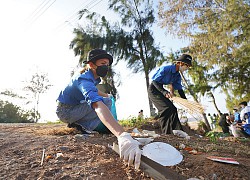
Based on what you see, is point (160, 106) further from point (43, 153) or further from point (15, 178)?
point (15, 178)

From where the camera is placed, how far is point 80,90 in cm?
252

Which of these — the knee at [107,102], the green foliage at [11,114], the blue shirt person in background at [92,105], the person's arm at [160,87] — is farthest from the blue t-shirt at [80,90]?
the green foliage at [11,114]

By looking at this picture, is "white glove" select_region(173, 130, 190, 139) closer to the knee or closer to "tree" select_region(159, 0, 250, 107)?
the knee

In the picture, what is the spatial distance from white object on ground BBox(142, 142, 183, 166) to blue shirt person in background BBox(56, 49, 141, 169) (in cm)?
42

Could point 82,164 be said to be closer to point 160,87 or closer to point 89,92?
point 89,92

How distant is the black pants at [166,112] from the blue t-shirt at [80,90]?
1615 mm

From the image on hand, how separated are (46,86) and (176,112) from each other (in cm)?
1866

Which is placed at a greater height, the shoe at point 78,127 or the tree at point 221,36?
the tree at point 221,36

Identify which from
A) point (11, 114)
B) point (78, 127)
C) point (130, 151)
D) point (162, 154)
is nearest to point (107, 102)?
point (78, 127)

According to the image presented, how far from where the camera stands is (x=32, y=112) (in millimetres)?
17328

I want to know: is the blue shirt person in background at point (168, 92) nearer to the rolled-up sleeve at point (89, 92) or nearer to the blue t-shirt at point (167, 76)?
the blue t-shirt at point (167, 76)

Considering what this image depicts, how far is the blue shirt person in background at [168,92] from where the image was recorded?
13.8 ft

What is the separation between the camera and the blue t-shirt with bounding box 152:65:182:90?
4328 millimetres

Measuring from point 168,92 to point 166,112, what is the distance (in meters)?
0.39
